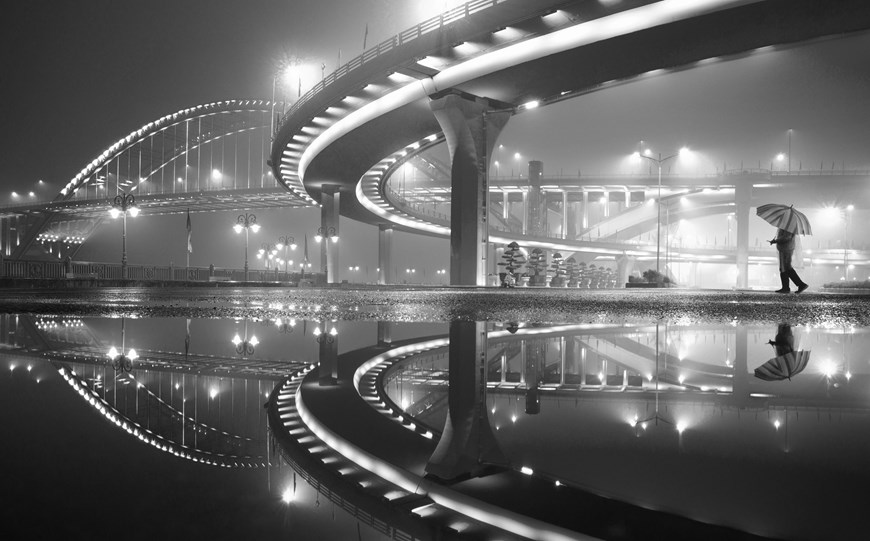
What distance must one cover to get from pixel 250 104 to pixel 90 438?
8892cm

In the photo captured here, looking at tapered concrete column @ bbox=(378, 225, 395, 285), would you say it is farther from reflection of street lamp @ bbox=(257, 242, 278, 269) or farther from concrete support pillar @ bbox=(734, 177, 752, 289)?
concrete support pillar @ bbox=(734, 177, 752, 289)

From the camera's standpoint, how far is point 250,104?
84.5m

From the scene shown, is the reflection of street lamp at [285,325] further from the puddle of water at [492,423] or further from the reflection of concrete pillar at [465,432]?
the reflection of concrete pillar at [465,432]

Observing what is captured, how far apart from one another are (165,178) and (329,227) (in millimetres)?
44902

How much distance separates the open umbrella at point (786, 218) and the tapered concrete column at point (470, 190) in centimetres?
1427

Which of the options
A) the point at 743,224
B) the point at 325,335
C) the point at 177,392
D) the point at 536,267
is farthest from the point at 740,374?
the point at 743,224

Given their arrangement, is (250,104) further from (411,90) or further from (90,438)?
(90,438)

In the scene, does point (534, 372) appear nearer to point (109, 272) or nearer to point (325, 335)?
point (325, 335)

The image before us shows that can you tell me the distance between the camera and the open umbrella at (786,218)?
58.3ft

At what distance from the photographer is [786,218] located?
17.9 metres

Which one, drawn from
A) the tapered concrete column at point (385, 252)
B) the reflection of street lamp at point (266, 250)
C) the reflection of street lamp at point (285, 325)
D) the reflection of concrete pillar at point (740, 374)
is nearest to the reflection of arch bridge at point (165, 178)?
the reflection of street lamp at point (266, 250)

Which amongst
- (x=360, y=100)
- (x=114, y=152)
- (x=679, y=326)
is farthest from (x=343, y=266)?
(x=679, y=326)

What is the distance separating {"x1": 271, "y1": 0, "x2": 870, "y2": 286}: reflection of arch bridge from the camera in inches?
853

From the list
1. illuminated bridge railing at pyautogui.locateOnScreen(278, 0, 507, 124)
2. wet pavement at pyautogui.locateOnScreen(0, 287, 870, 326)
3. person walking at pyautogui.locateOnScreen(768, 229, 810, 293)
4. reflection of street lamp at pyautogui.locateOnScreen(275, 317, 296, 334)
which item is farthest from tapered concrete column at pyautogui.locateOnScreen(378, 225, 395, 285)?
reflection of street lamp at pyautogui.locateOnScreen(275, 317, 296, 334)
